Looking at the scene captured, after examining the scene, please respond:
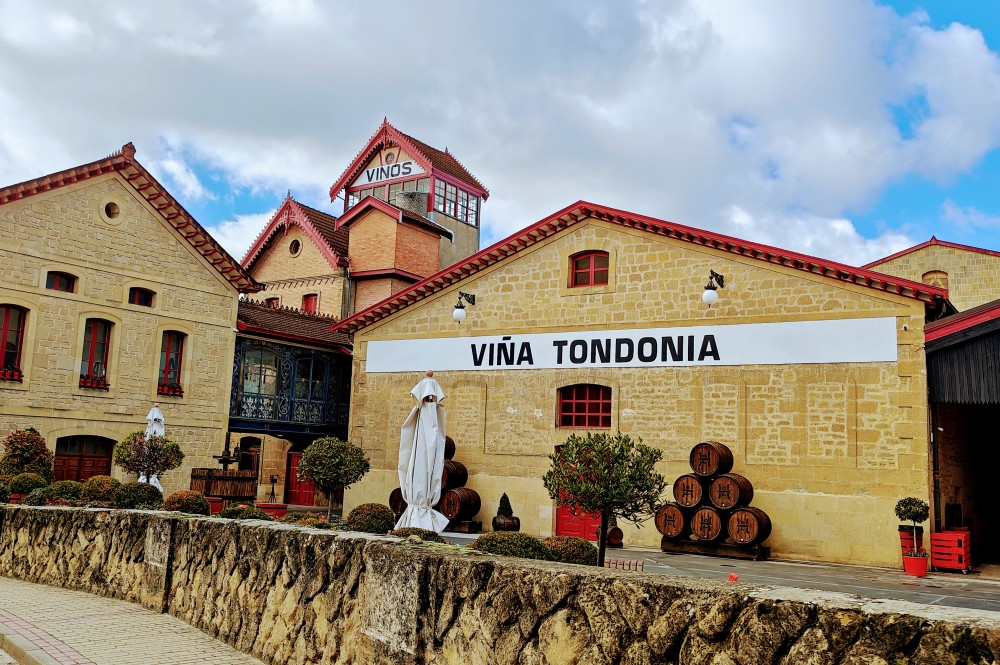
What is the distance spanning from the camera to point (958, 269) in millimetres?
32156

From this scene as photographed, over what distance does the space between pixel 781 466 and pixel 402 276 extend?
1868cm

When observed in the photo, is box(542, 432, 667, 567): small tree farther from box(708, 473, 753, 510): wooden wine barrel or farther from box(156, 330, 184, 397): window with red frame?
box(156, 330, 184, 397): window with red frame

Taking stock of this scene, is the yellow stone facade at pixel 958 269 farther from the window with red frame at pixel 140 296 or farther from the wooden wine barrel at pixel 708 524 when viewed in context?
the window with red frame at pixel 140 296

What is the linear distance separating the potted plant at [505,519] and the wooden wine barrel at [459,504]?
28.5 inches

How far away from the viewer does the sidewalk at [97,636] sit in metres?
7.29

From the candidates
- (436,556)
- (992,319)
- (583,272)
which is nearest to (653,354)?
(583,272)

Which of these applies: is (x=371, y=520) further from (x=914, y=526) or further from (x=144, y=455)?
(x=914, y=526)

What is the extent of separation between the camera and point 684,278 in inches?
793

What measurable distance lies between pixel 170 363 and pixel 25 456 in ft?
18.0

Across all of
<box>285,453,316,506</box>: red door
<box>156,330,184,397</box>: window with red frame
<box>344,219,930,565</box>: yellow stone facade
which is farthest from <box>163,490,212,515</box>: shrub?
<box>285,453,316,506</box>: red door

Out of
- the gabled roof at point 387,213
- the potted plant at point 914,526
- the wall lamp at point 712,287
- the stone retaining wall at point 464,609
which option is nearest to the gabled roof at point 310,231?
the gabled roof at point 387,213

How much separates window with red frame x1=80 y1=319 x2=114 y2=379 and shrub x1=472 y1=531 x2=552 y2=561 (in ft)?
53.5

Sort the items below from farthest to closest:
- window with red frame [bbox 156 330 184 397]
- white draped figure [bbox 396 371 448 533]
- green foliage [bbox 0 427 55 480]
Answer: window with red frame [bbox 156 330 184 397], green foliage [bbox 0 427 55 480], white draped figure [bbox 396 371 448 533]

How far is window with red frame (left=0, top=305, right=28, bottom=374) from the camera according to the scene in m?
21.0
